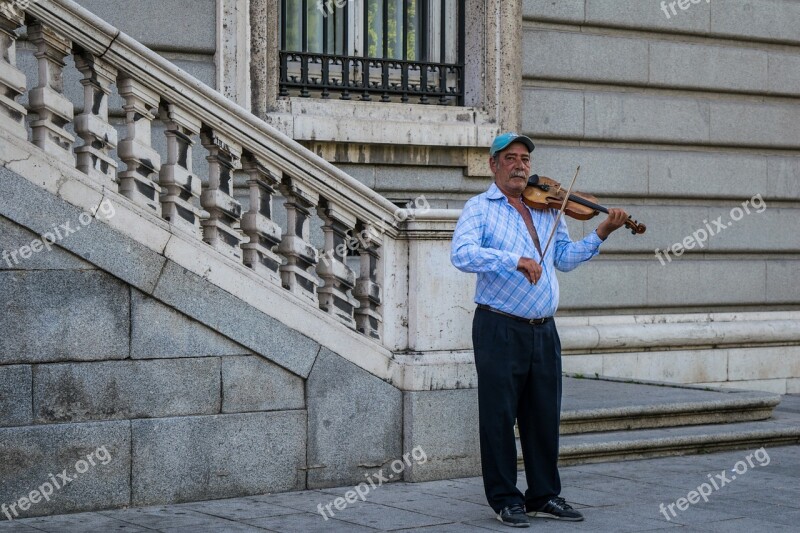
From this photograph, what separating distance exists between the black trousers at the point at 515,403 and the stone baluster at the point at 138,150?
1884 mm

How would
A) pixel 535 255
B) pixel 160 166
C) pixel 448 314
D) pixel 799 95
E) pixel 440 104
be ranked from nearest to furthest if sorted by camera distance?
Answer: pixel 535 255, pixel 160 166, pixel 448 314, pixel 440 104, pixel 799 95

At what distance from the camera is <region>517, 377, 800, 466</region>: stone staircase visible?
8539 millimetres

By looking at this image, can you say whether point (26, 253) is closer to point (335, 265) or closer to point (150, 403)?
point (150, 403)

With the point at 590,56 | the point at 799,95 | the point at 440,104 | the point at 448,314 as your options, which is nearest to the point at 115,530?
the point at 448,314

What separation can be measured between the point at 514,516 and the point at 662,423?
10.4 ft

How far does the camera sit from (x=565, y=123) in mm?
11609

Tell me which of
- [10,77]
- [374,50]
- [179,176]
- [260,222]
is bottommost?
[260,222]

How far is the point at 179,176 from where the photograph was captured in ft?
22.8

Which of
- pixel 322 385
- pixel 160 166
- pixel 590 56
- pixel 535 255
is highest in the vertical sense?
pixel 590 56

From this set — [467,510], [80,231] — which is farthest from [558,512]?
[80,231]

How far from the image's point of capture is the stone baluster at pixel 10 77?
6.39m

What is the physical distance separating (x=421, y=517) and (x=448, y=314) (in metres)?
1.50

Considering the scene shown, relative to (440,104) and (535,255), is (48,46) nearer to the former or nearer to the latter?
(535,255)

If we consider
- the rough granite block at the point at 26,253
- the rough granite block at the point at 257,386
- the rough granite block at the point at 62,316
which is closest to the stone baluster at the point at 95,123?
the rough granite block at the point at 26,253
